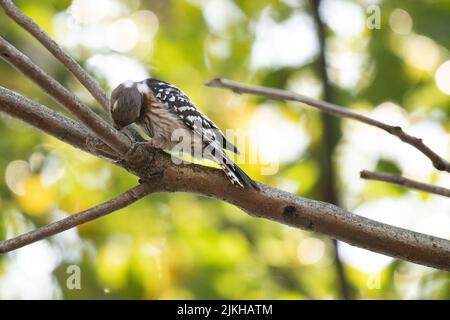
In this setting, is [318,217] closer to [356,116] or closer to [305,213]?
[305,213]

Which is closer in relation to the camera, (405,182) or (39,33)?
(405,182)

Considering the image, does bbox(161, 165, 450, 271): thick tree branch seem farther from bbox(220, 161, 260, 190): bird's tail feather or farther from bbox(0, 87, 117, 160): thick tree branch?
bbox(0, 87, 117, 160): thick tree branch

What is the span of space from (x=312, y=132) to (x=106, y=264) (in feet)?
7.57

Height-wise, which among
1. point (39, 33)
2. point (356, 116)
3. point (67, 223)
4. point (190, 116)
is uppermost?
point (190, 116)

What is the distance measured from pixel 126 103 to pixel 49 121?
5.03ft

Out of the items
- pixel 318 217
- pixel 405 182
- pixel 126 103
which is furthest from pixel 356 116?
pixel 126 103

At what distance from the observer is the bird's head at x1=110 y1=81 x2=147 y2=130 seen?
14.7 ft

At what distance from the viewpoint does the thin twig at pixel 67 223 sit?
126 inches

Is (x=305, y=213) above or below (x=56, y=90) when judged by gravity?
below

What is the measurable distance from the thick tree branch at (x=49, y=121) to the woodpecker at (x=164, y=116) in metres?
0.98

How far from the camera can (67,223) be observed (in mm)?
3244

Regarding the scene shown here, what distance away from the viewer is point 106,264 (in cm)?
586

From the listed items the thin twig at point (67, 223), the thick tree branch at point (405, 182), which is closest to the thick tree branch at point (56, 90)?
the thin twig at point (67, 223)
